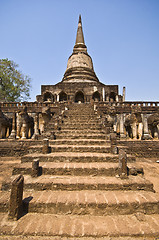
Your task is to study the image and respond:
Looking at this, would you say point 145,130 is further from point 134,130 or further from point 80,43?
point 80,43

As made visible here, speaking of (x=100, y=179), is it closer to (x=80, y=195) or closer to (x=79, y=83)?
(x=80, y=195)

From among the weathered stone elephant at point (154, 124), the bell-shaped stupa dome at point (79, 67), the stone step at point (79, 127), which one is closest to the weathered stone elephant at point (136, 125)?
the weathered stone elephant at point (154, 124)

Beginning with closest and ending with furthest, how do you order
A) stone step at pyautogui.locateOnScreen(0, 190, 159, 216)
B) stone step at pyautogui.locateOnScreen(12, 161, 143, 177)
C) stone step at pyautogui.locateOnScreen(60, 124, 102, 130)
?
stone step at pyautogui.locateOnScreen(0, 190, 159, 216), stone step at pyautogui.locateOnScreen(12, 161, 143, 177), stone step at pyautogui.locateOnScreen(60, 124, 102, 130)

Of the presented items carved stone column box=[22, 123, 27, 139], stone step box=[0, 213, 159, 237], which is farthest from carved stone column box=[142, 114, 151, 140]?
carved stone column box=[22, 123, 27, 139]

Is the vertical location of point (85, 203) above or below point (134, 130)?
below

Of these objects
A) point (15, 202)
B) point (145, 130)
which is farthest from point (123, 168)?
point (145, 130)

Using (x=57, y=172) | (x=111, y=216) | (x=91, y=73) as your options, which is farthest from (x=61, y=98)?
(x=111, y=216)

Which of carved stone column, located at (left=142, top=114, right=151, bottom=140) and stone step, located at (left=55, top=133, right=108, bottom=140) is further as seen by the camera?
carved stone column, located at (left=142, top=114, right=151, bottom=140)

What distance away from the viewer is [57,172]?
10.5ft

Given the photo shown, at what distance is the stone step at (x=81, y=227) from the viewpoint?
1.82 metres

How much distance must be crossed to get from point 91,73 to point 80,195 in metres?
20.1

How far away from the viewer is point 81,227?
1959 mm

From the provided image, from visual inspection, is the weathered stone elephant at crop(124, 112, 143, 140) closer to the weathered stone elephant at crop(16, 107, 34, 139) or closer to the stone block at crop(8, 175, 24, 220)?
the weathered stone elephant at crop(16, 107, 34, 139)

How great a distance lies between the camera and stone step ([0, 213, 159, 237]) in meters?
1.82
